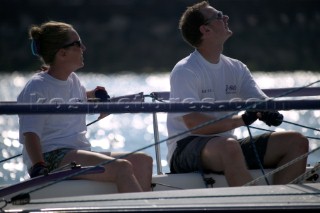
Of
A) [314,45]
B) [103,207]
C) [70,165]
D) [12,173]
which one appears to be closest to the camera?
[103,207]

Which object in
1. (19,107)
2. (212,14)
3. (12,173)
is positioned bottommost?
(12,173)

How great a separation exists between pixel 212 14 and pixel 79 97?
0.98 meters

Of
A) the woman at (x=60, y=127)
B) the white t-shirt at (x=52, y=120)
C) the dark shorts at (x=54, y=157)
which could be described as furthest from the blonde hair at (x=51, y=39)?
the dark shorts at (x=54, y=157)

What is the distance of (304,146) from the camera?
6598mm

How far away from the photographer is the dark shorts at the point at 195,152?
21.9 feet

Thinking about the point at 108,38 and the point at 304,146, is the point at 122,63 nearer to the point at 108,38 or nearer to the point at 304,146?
the point at 108,38

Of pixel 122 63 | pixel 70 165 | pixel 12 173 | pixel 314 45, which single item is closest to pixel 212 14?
pixel 70 165

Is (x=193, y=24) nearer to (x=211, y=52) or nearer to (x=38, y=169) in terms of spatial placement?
(x=211, y=52)

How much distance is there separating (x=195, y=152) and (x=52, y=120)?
84 centimetres

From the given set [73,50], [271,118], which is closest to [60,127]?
[73,50]

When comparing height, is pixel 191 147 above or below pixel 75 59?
below

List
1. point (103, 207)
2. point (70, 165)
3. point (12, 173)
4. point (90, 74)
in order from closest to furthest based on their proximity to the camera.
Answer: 1. point (103, 207)
2. point (70, 165)
3. point (12, 173)
4. point (90, 74)

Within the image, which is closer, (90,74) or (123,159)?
(123,159)

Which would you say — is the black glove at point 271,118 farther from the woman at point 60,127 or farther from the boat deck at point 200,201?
the woman at point 60,127
